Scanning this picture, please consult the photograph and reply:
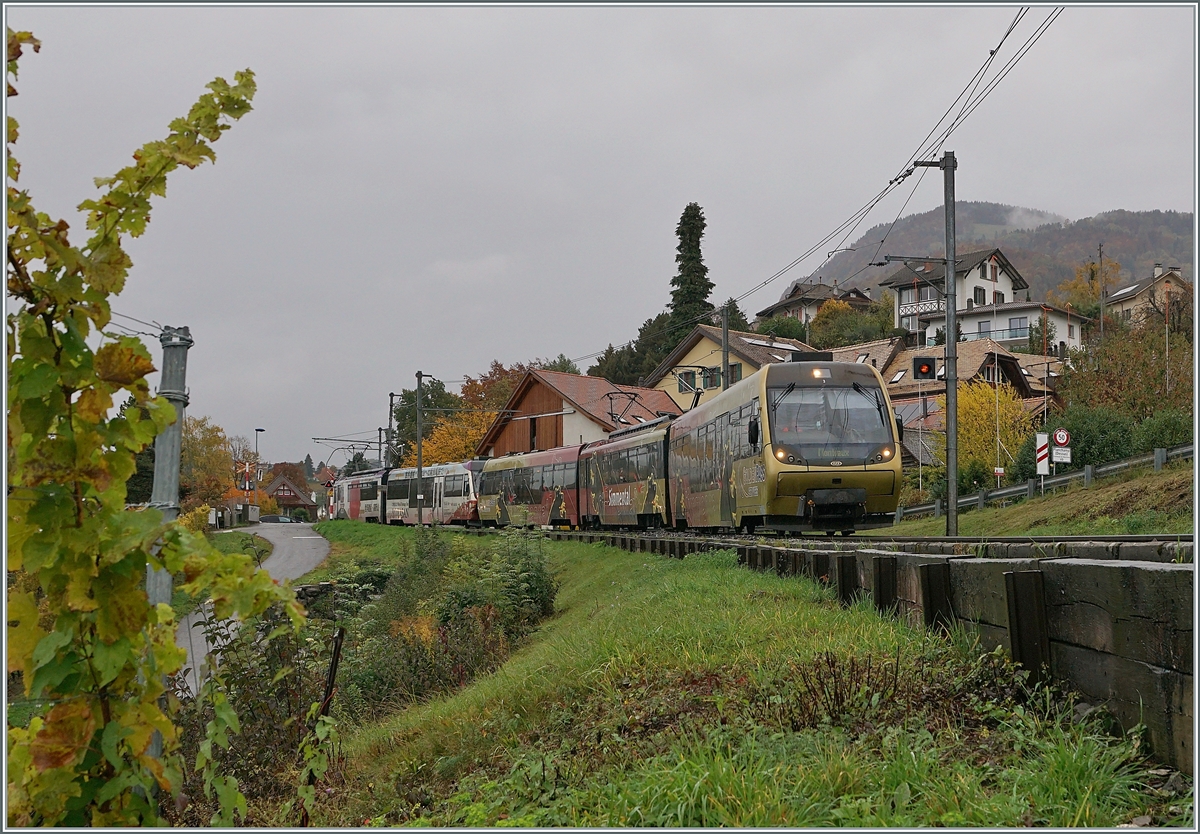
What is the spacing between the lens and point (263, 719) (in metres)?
9.05

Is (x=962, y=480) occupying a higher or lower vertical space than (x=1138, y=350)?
lower

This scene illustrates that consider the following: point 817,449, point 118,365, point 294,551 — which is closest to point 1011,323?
point 294,551

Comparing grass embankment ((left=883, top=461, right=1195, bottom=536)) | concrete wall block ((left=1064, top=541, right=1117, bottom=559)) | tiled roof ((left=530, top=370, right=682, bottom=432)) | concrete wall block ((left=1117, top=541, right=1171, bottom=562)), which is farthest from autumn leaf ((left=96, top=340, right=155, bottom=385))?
tiled roof ((left=530, top=370, right=682, bottom=432))

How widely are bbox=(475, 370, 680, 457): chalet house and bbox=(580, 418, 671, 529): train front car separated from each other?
17024mm

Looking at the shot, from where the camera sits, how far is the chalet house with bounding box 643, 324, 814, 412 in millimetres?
59188

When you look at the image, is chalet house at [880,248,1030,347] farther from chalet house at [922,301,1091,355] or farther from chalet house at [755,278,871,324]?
chalet house at [755,278,871,324]

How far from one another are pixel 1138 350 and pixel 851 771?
39.7 metres

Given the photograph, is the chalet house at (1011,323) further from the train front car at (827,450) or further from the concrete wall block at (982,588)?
the concrete wall block at (982,588)

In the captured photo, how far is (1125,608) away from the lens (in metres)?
4.40

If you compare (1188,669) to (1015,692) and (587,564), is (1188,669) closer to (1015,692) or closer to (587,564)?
(1015,692)

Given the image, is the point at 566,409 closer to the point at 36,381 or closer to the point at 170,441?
the point at 170,441

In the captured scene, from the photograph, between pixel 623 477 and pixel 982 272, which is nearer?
pixel 623 477

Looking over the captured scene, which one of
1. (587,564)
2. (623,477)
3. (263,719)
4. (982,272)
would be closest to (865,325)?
(982,272)

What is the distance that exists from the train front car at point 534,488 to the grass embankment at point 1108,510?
562 inches
